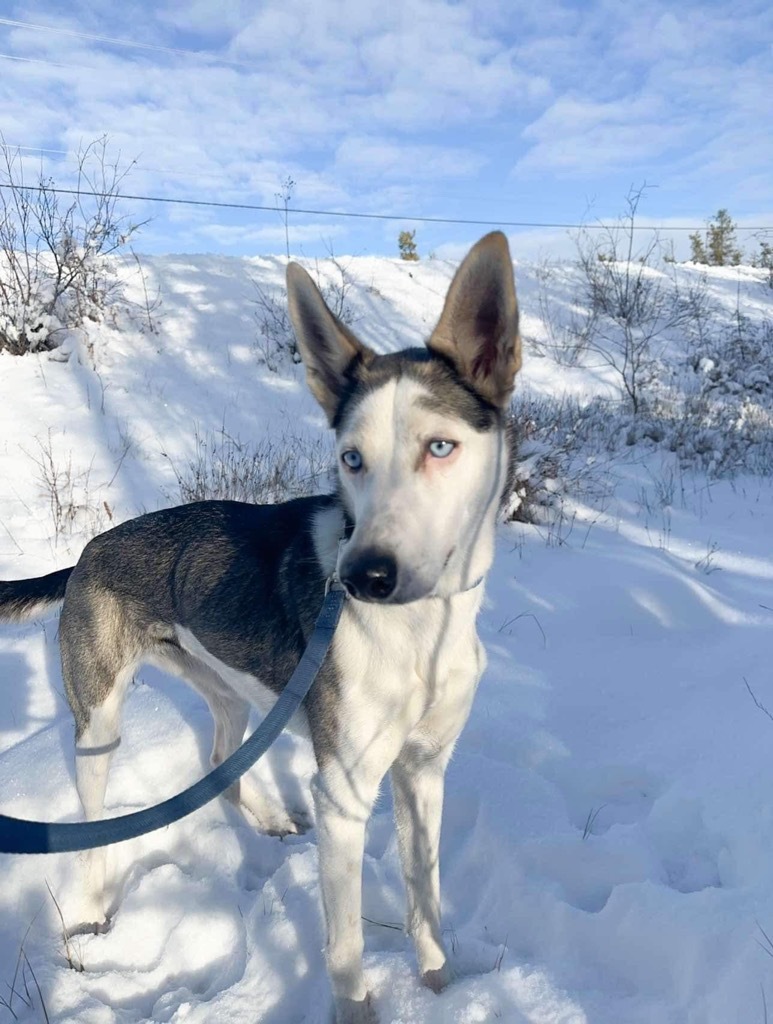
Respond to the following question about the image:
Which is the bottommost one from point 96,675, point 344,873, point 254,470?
point 344,873

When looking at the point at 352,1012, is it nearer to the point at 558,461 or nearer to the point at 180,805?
the point at 180,805

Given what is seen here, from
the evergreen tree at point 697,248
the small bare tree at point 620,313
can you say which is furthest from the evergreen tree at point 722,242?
the small bare tree at point 620,313

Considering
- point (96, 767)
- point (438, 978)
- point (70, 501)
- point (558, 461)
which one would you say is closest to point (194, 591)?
point (96, 767)

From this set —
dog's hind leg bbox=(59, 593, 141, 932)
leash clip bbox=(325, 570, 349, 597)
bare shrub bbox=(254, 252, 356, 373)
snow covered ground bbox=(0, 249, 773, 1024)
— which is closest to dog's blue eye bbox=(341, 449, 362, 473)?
leash clip bbox=(325, 570, 349, 597)

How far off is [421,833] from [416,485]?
123 centimetres

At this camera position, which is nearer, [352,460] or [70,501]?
[352,460]

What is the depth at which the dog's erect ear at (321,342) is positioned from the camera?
7.12 ft

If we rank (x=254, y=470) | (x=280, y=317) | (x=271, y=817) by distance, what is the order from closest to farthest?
1. (x=271, y=817)
2. (x=254, y=470)
3. (x=280, y=317)

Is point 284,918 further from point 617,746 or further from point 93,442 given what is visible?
point 93,442

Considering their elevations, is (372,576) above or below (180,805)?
above

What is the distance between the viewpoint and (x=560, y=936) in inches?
88.4

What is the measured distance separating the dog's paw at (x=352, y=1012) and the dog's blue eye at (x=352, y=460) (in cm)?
154

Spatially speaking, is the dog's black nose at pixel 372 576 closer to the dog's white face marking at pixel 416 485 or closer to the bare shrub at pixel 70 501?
the dog's white face marking at pixel 416 485

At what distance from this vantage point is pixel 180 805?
1.65 m
